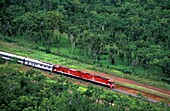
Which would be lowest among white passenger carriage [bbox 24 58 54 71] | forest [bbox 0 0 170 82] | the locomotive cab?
the locomotive cab

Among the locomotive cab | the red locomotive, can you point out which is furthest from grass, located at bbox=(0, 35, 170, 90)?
the locomotive cab

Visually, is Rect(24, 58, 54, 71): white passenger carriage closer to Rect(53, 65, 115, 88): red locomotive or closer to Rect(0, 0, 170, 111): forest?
Rect(53, 65, 115, 88): red locomotive

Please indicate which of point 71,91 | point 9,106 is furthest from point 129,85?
point 9,106

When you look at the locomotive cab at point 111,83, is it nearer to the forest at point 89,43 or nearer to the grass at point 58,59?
the forest at point 89,43

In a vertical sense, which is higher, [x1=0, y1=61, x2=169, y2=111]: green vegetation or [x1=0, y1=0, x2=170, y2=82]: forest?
[x1=0, y1=0, x2=170, y2=82]: forest

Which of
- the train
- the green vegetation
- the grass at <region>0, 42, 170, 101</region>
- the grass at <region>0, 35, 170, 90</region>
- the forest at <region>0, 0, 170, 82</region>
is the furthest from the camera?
the forest at <region>0, 0, 170, 82</region>

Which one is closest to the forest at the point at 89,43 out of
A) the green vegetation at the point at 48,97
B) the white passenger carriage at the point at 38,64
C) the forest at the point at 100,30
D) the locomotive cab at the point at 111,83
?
the forest at the point at 100,30
